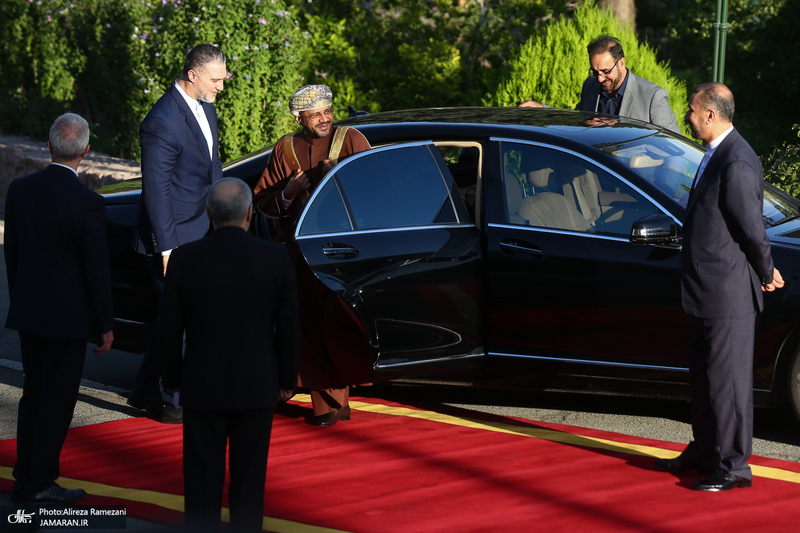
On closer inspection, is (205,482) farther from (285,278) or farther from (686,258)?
(686,258)

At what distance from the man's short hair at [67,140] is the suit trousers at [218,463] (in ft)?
4.89

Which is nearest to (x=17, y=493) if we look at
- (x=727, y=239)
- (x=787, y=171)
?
(x=727, y=239)

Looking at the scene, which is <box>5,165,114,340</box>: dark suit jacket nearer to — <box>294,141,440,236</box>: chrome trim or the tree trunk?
<box>294,141,440,236</box>: chrome trim

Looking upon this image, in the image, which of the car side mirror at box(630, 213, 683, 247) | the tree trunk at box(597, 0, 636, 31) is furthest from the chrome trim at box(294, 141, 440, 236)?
the tree trunk at box(597, 0, 636, 31)

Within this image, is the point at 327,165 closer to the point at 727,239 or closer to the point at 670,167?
the point at 670,167

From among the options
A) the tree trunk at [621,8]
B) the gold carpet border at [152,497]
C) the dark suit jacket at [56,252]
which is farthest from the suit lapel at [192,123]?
the tree trunk at [621,8]

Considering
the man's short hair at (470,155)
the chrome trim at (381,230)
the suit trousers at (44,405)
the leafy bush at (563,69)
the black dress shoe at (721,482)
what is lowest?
the black dress shoe at (721,482)

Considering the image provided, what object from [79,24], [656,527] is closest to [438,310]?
[656,527]

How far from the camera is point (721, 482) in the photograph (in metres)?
4.20

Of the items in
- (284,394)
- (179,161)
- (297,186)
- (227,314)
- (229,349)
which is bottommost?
(284,394)

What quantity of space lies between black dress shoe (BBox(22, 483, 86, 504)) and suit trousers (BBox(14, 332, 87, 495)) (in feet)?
0.07

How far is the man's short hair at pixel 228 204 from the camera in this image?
131 inches

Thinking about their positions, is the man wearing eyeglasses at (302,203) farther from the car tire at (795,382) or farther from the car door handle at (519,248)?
the car tire at (795,382)

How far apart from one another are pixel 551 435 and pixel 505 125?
1.77 meters
